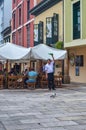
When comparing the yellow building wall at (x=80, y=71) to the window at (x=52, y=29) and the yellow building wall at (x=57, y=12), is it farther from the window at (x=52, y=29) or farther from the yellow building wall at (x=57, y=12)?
the window at (x=52, y=29)

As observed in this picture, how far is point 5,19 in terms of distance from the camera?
52.3 m

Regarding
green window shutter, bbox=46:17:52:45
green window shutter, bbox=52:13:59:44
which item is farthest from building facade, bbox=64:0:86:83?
green window shutter, bbox=46:17:52:45

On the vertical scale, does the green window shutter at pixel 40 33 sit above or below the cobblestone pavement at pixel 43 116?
above

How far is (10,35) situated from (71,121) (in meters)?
39.4

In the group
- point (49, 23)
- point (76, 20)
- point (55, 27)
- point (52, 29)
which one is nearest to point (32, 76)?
point (76, 20)

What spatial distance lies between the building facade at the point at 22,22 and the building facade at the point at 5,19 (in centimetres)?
411

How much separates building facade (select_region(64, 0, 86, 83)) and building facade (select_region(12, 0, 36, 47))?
9681 mm

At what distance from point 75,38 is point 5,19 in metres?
28.5

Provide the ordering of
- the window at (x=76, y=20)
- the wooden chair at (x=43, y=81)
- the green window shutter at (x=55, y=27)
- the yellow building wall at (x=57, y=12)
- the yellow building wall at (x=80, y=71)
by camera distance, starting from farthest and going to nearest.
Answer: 1. the green window shutter at (x=55, y=27)
2. the yellow building wall at (x=57, y=12)
3. the yellow building wall at (x=80, y=71)
4. the window at (x=76, y=20)
5. the wooden chair at (x=43, y=81)

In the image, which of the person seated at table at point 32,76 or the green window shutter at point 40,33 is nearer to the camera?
→ the person seated at table at point 32,76

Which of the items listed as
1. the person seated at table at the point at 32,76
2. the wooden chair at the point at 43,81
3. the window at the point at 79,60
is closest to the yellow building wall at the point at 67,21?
the window at the point at 79,60

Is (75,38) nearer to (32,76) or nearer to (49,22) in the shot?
(49,22)

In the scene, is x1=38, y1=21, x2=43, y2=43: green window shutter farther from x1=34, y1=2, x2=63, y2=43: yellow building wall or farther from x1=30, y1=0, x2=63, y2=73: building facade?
x1=34, y1=2, x2=63, y2=43: yellow building wall

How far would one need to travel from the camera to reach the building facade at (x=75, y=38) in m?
23.7
